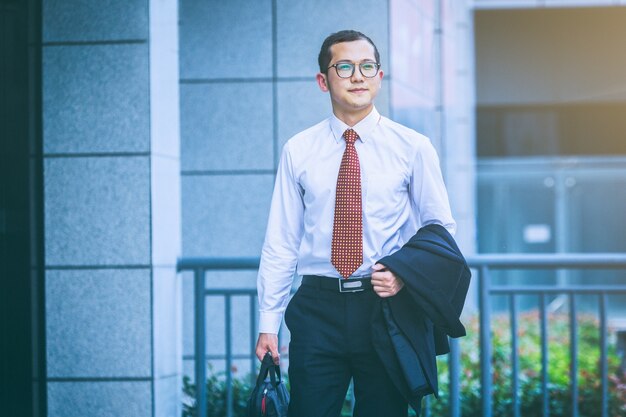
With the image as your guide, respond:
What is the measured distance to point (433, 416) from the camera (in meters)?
5.46

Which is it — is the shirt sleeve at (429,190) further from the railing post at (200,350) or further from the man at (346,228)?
the railing post at (200,350)

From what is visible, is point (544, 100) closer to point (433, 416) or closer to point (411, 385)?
point (433, 416)

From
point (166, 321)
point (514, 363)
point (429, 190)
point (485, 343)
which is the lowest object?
point (514, 363)

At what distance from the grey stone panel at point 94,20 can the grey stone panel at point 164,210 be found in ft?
2.21

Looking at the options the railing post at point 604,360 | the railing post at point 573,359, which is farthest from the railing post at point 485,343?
the railing post at point 604,360

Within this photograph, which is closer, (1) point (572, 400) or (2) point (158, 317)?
(2) point (158, 317)

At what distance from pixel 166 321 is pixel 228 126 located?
2611 millimetres

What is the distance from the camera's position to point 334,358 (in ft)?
10.4

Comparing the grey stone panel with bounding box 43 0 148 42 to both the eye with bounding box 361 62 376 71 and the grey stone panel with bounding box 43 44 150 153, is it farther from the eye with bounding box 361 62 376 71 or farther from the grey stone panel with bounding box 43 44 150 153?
the eye with bounding box 361 62 376 71

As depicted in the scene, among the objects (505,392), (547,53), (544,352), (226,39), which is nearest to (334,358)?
(544,352)

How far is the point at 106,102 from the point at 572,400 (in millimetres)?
3091

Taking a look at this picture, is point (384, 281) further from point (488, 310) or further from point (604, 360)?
point (604, 360)

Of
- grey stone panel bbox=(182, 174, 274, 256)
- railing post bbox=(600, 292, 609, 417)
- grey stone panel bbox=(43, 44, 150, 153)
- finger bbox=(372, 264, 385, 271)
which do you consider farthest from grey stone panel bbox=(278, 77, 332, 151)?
finger bbox=(372, 264, 385, 271)

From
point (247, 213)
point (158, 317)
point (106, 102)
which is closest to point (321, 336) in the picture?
point (158, 317)
